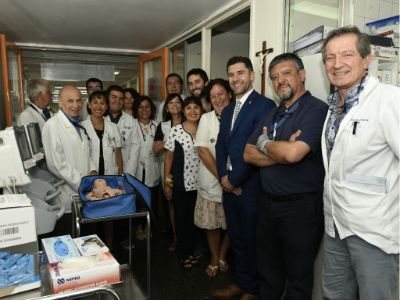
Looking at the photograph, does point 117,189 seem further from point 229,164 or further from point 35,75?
point 35,75

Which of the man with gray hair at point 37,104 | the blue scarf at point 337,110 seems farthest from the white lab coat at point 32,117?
the blue scarf at point 337,110

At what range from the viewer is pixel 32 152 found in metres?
1.89

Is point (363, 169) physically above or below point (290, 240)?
above

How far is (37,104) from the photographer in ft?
11.1

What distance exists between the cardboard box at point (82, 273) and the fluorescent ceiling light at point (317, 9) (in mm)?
2043

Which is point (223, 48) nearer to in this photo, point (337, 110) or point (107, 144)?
point (107, 144)

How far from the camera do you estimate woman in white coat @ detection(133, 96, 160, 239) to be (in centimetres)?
330

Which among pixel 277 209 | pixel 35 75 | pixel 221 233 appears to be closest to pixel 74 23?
pixel 35 75

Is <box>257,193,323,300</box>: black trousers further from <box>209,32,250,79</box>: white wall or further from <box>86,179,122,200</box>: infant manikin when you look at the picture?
<box>209,32,250,79</box>: white wall

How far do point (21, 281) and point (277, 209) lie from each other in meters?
1.20

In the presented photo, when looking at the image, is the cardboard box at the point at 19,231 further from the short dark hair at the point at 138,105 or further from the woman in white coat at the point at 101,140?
the short dark hair at the point at 138,105

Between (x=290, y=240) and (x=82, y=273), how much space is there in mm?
1062

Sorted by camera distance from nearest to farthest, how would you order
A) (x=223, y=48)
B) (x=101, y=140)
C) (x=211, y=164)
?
(x=211, y=164) → (x=101, y=140) → (x=223, y=48)

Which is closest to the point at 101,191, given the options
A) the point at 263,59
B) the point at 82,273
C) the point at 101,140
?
the point at 82,273
